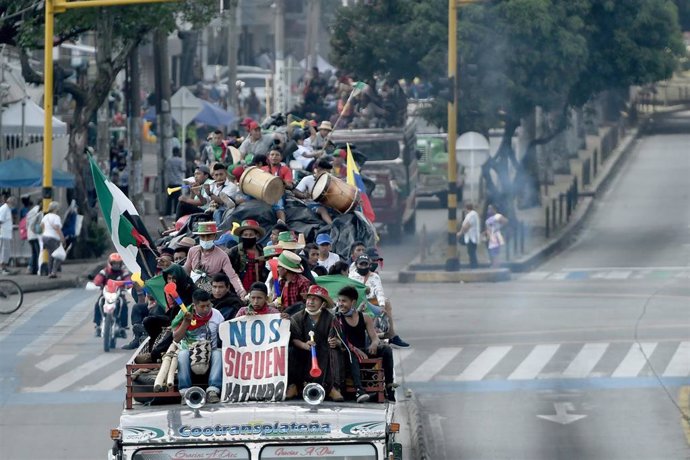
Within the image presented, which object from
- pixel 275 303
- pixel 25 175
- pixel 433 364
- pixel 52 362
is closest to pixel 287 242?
pixel 275 303

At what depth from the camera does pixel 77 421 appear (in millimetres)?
20875

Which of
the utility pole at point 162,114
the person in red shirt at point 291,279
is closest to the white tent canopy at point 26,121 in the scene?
the utility pole at point 162,114

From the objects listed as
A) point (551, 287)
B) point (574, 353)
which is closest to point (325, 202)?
point (574, 353)

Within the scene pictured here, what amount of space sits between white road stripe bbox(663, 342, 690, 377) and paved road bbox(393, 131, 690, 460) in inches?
0.8

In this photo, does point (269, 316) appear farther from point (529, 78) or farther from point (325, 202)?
point (529, 78)

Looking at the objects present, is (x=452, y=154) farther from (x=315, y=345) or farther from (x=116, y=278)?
(x=315, y=345)

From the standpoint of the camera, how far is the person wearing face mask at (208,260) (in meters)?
16.1

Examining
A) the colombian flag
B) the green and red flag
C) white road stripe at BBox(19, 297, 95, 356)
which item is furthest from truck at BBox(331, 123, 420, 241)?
the green and red flag

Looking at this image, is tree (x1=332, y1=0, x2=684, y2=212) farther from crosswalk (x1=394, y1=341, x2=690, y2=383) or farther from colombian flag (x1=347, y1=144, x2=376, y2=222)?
colombian flag (x1=347, y1=144, x2=376, y2=222)

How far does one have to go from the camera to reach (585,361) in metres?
24.8

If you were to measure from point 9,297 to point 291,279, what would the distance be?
1611 centimetres

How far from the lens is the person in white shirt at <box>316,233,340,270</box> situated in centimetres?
1853

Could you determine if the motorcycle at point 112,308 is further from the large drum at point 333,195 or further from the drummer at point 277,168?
the large drum at point 333,195

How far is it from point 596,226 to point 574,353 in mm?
20955
